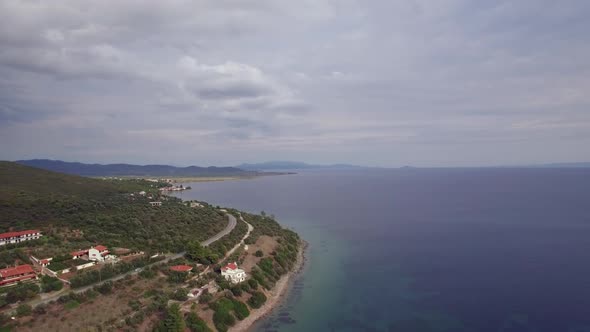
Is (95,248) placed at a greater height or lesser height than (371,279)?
greater

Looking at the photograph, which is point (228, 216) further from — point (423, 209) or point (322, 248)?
point (423, 209)

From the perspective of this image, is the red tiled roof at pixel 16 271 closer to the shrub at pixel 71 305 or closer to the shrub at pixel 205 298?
the shrub at pixel 71 305

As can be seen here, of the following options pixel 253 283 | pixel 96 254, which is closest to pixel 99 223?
pixel 96 254

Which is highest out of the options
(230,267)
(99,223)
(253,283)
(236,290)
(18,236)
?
(99,223)

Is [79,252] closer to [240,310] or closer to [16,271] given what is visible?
[16,271]

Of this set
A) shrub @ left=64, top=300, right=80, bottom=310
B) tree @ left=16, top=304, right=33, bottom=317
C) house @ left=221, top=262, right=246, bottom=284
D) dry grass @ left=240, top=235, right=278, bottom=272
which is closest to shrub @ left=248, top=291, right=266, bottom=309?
house @ left=221, top=262, right=246, bottom=284

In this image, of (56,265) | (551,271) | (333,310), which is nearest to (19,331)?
(56,265)
